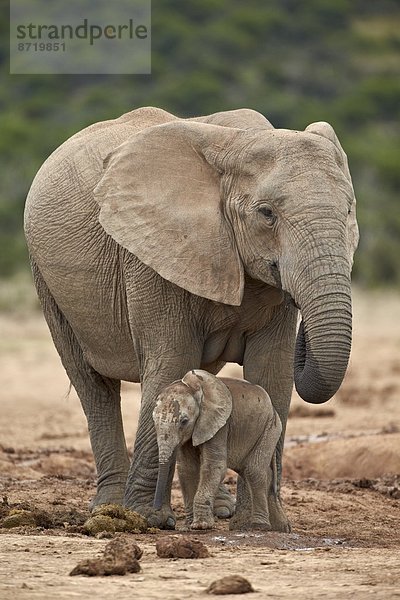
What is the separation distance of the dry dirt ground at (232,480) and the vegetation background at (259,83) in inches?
804

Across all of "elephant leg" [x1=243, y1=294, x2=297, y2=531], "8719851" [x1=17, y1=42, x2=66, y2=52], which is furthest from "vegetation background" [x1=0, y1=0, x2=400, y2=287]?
"elephant leg" [x1=243, y1=294, x2=297, y2=531]

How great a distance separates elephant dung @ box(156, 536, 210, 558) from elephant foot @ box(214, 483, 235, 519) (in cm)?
222

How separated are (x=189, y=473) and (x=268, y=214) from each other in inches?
52.4

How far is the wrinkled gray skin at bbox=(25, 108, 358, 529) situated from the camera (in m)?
7.20

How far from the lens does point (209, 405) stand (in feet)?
24.7

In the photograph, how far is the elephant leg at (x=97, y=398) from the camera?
361 inches

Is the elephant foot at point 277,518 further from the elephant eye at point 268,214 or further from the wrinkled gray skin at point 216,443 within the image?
Answer: the elephant eye at point 268,214

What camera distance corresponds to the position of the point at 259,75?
5416 cm

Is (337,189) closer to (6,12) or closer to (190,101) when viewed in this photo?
(190,101)

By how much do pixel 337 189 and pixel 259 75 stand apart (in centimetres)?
4736

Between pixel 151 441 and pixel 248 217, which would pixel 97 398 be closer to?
pixel 151 441

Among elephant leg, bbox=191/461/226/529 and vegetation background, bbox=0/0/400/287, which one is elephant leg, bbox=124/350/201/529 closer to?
elephant leg, bbox=191/461/226/529

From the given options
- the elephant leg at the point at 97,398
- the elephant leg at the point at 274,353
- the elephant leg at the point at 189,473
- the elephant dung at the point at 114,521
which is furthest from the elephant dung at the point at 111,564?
the elephant leg at the point at 97,398

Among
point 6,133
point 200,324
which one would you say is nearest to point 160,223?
point 200,324
